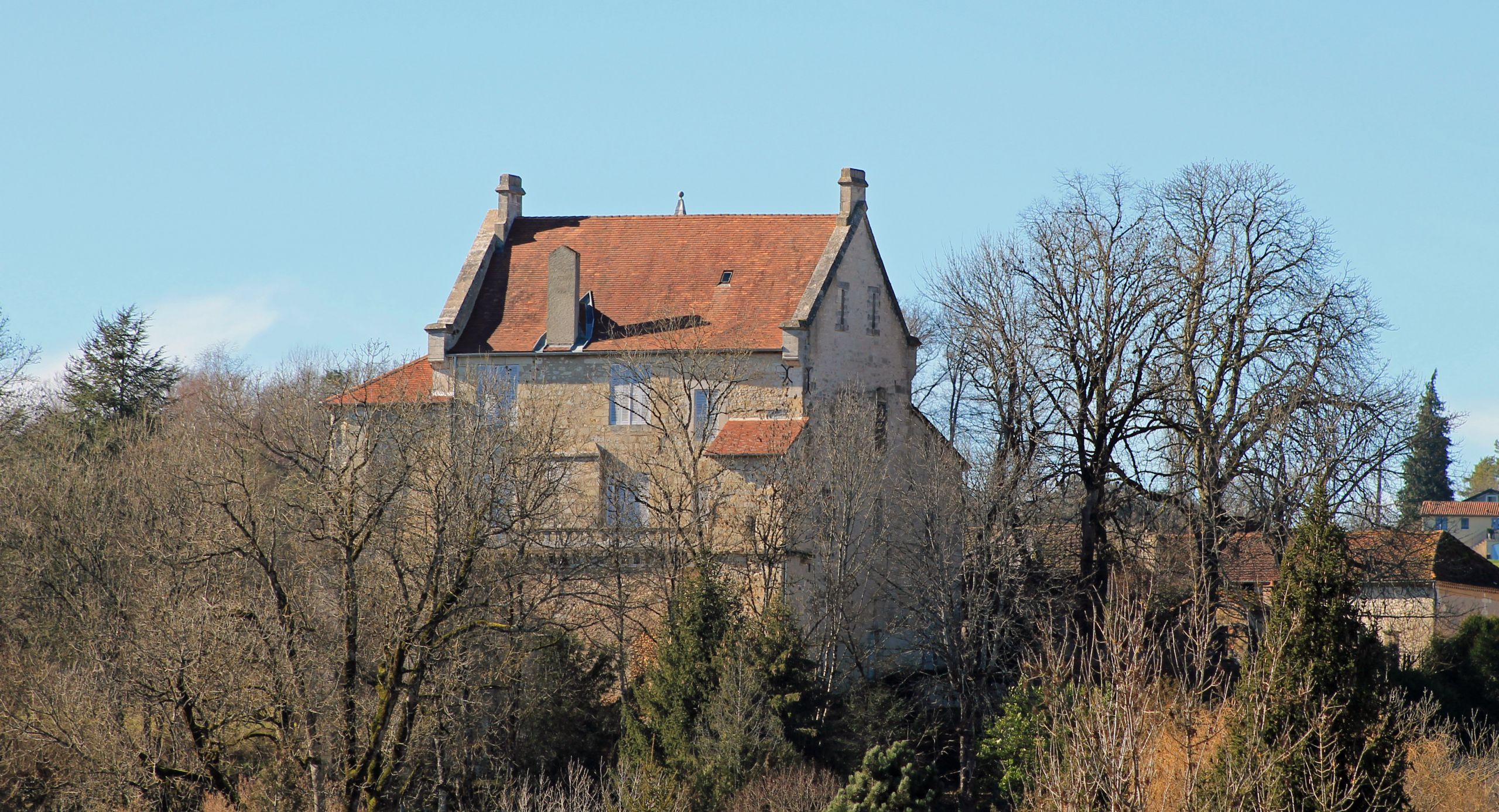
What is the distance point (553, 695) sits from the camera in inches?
1390

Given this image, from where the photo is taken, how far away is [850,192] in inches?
1698

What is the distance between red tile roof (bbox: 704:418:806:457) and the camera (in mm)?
39062

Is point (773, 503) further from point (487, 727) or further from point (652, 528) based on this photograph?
point (487, 727)

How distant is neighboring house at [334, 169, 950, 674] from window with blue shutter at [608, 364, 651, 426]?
0.16 feet

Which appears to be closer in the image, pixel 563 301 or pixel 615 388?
pixel 615 388

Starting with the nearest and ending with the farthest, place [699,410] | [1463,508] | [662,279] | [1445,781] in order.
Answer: [1445,781] → [699,410] → [662,279] → [1463,508]

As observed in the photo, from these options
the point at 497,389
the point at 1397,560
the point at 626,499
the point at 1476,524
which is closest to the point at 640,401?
the point at 626,499

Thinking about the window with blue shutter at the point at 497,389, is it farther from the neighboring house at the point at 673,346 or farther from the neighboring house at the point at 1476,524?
the neighboring house at the point at 1476,524

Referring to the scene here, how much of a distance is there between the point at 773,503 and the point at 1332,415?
13921mm

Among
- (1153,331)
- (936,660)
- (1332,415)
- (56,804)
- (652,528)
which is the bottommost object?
(56,804)

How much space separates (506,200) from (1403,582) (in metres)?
26.2

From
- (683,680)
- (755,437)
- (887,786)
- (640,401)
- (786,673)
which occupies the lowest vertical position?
(887,786)

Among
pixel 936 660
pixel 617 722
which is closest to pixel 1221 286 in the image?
pixel 936 660

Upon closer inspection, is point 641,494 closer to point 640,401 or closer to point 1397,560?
point 640,401
